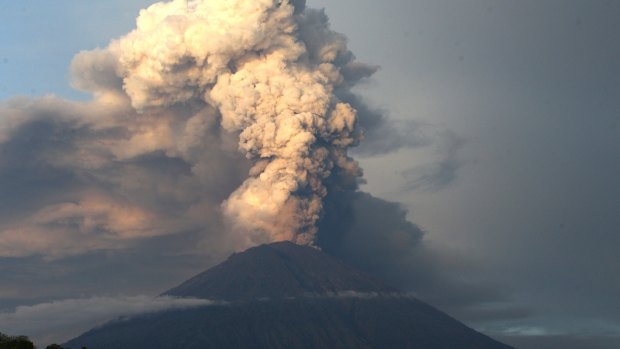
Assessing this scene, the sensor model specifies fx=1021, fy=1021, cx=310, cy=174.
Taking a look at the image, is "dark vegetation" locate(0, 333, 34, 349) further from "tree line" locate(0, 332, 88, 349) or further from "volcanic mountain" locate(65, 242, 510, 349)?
"volcanic mountain" locate(65, 242, 510, 349)

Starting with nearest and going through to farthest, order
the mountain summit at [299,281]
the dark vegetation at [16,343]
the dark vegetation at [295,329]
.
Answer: the dark vegetation at [16,343], the dark vegetation at [295,329], the mountain summit at [299,281]

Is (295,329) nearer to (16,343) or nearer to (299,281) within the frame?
(299,281)

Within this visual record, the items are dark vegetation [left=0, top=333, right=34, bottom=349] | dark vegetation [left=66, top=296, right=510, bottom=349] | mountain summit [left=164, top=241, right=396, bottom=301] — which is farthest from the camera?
mountain summit [left=164, top=241, right=396, bottom=301]

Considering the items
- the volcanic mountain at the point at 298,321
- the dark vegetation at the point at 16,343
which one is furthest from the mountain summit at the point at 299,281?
the dark vegetation at the point at 16,343

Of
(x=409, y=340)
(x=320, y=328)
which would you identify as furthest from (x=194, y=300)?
(x=409, y=340)

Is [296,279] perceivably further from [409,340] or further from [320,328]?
[409,340]

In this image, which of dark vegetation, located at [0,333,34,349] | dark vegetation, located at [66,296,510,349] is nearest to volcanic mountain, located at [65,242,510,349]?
dark vegetation, located at [66,296,510,349]

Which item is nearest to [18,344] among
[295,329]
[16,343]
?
[16,343]

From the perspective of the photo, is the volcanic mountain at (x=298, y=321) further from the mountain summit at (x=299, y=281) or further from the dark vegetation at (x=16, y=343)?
the dark vegetation at (x=16, y=343)
